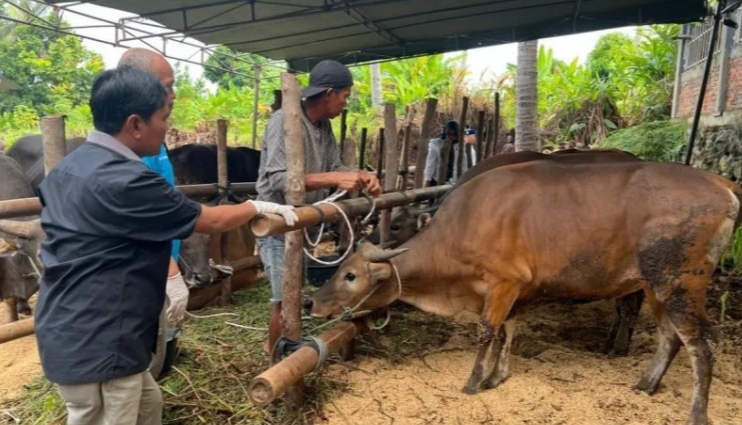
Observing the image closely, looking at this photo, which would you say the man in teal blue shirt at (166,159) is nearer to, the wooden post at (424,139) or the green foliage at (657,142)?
the wooden post at (424,139)

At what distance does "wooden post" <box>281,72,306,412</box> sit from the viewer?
3.30 m

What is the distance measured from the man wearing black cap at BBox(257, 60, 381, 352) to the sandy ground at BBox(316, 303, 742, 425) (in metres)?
0.87

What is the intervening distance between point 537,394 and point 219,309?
3.13 m

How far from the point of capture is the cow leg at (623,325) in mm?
4781

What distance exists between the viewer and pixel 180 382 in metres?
3.65

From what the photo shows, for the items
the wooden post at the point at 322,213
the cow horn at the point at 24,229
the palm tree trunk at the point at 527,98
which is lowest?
the cow horn at the point at 24,229

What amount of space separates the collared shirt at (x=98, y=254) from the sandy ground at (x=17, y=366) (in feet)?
6.97

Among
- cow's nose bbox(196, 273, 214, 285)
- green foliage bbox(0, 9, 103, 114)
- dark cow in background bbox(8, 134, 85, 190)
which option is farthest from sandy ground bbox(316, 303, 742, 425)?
green foliage bbox(0, 9, 103, 114)

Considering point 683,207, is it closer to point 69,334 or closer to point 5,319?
point 69,334

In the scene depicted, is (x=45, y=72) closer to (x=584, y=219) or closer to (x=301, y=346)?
(x=301, y=346)

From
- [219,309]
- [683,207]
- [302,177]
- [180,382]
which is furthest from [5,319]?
[683,207]

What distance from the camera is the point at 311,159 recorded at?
375 centimetres

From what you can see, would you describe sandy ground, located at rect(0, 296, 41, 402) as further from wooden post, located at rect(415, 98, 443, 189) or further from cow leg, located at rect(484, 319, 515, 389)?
wooden post, located at rect(415, 98, 443, 189)

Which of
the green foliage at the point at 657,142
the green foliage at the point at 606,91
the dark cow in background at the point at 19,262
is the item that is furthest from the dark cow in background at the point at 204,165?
the green foliage at the point at 606,91
